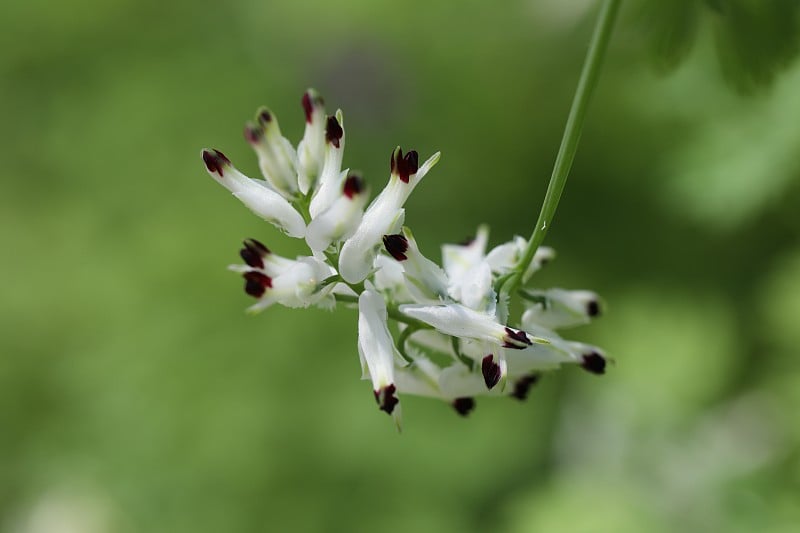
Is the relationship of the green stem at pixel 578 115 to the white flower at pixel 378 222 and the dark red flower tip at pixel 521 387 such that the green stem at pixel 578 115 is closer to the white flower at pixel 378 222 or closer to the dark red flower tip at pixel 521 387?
the white flower at pixel 378 222

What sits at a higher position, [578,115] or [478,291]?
[578,115]

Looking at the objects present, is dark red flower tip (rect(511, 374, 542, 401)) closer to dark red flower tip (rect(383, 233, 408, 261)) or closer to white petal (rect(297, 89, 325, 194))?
dark red flower tip (rect(383, 233, 408, 261))

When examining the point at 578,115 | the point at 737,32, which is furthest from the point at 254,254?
the point at 737,32

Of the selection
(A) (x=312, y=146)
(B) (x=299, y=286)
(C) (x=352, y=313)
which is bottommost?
(B) (x=299, y=286)

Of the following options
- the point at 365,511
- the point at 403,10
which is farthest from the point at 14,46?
the point at 365,511

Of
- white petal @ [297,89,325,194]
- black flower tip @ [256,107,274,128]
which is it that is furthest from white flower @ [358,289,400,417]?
black flower tip @ [256,107,274,128]

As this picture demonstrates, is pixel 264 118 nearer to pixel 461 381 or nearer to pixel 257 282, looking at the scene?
pixel 257 282

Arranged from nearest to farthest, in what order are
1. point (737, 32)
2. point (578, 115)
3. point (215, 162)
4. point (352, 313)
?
point (578, 115)
point (215, 162)
point (737, 32)
point (352, 313)

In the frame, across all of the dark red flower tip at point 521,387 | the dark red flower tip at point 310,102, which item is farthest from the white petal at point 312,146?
the dark red flower tip at point 521,387
